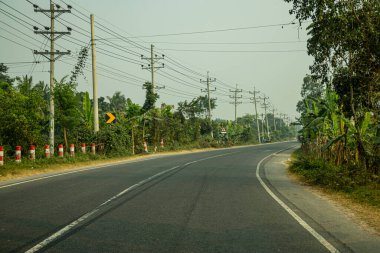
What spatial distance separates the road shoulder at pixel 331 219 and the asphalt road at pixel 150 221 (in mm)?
215

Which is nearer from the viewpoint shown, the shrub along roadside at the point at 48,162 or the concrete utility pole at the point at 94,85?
the shrub along roadside at the point at 48,162

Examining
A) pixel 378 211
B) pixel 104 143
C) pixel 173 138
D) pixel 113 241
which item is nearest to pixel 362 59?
pixel 378 211

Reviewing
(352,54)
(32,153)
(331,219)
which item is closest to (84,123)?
(32,153)

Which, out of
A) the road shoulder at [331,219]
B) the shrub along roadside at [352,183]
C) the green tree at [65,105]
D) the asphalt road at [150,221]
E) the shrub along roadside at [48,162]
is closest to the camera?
the asphalt road at [150,221]

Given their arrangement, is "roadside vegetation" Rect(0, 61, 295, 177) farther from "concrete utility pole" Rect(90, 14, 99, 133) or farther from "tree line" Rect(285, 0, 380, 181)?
"tree line" Rect(285, 0, 380, 181)

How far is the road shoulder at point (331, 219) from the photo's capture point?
5.54m

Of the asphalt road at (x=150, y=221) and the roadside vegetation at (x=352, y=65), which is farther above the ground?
the roadside vegetation at (x=352, y=65)

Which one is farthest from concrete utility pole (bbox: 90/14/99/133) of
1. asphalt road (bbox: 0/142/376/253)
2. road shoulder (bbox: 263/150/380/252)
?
road shoulder (bbox: 263/150/380/252)

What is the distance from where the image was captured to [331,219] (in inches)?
282

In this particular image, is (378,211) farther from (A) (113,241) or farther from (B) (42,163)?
(B) (42,163)

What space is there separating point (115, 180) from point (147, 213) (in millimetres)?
5405

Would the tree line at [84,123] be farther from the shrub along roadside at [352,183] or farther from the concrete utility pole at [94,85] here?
the shrub along roadside at [352,183]

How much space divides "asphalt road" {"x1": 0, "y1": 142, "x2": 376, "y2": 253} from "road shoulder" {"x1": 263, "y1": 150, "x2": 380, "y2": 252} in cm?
22

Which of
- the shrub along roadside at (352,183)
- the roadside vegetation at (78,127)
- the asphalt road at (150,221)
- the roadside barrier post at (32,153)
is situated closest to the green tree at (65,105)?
the roadside vegetation at (78,127)
